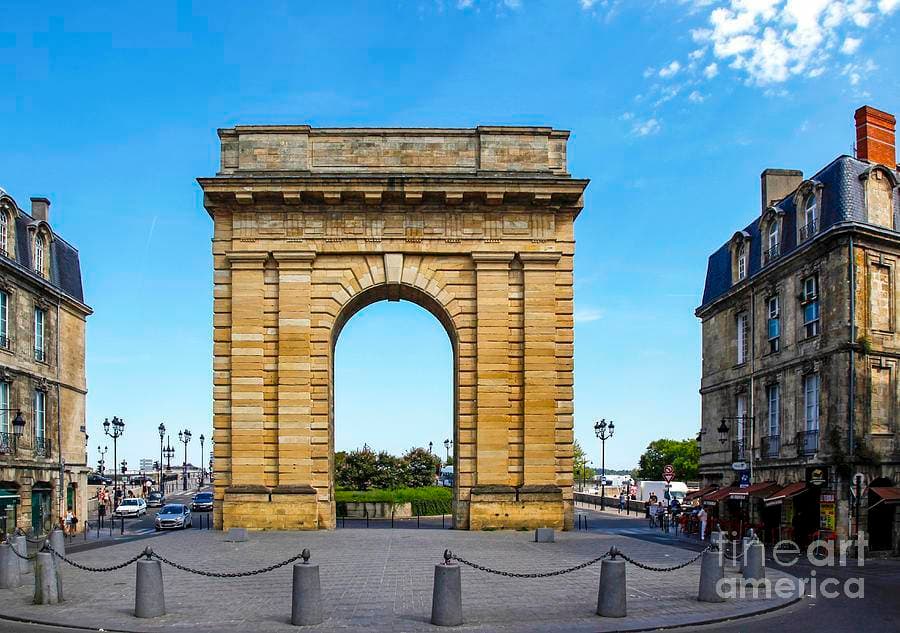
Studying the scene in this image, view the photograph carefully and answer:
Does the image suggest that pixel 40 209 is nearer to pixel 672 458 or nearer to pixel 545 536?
pixel 545 536

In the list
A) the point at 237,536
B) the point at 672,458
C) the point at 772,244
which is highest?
the point at 772,244

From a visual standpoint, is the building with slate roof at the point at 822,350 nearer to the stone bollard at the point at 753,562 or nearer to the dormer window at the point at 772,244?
the dormer window at the point at 772,244

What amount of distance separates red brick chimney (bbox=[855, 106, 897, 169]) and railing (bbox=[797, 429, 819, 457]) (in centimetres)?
988

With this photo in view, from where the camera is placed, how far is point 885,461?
26.8 meters

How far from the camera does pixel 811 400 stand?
28.8 m

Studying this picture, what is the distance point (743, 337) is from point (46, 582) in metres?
28.5

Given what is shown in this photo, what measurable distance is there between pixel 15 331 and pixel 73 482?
981 cm

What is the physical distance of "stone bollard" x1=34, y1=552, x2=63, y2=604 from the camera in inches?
568

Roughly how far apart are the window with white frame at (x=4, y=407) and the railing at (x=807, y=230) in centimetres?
2923

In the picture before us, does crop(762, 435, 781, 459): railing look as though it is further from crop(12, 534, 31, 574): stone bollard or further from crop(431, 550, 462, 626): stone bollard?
crop(12, 534, 31, 574): stone bollard

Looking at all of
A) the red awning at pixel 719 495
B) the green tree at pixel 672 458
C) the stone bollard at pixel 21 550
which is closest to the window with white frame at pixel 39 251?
the stone bollard at pixel 21 550

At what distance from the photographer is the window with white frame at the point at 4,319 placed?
31.8 m

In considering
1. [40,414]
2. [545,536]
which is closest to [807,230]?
[545,536]

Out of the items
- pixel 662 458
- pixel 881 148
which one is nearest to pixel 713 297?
pixel 881 148
